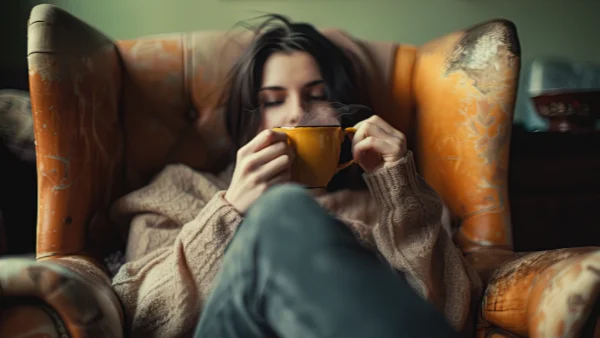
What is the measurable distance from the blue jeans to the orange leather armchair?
0.82ft

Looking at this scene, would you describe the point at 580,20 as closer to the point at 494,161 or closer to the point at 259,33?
the point at 494,161

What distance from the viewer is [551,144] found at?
1.33 metres

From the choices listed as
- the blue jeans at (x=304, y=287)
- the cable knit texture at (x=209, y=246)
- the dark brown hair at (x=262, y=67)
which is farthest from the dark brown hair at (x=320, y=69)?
the blue jeans at (x=304, y=287)

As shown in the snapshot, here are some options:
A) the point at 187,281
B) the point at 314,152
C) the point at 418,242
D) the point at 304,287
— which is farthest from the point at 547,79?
the point at 304,287

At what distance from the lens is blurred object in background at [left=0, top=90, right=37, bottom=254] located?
1085 mm

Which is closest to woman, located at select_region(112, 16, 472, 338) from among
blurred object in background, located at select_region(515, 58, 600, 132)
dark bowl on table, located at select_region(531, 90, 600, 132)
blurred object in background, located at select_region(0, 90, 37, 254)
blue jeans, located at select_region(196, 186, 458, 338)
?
blue jeans, located at select_region(196, 186, 458, 338)

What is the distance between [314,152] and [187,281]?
28 cm

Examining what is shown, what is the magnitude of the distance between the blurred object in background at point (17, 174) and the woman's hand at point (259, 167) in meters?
0.60

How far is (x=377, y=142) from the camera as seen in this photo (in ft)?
2.58

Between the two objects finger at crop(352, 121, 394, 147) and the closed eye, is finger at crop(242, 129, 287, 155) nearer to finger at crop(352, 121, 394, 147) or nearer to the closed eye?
finger at crop(352, 121, 394, 147)

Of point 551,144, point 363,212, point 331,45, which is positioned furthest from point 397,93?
point 551,144

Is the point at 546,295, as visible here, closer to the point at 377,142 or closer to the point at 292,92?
the point at 377,142

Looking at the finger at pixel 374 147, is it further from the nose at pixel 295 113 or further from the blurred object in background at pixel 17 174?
the blurred object in background at pixel 17 174

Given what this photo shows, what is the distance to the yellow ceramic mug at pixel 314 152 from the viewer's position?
674mm
